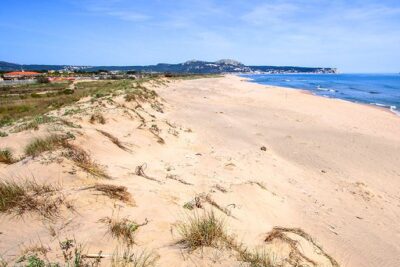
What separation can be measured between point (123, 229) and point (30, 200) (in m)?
1.50

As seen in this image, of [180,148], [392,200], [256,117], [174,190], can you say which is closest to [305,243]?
[174,190]

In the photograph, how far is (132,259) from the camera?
339 cm

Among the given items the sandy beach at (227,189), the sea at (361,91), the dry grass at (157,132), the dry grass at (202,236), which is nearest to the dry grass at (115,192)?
the sandy beach at (227,189)

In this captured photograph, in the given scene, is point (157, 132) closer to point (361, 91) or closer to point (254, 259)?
point (254, 259)

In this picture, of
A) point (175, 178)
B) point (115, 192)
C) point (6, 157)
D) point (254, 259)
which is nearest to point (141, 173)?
point (175, 178)

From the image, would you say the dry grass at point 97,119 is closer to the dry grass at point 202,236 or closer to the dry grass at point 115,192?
the dry grass at point 115,192

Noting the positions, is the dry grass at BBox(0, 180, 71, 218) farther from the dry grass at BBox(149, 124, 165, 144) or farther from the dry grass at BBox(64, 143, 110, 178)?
the dry grass at BBox(149, 124, 165, 144)

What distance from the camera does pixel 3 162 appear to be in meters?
7.12

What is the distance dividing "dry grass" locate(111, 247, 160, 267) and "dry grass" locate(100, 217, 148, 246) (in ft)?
0.71

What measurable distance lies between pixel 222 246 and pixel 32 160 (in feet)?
14.2

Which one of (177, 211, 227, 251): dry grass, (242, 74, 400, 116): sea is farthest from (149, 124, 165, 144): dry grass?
(242, 74, 400, 116): sea

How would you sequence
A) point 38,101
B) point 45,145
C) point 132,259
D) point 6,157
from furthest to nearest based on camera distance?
point 38,101 < point 6,157 < point 45,145 < point 132,259

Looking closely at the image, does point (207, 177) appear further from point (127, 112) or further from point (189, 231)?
point (127, 112)

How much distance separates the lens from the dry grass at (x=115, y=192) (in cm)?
500
